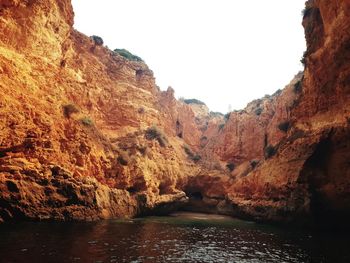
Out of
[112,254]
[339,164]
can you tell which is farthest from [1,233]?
[339,164]

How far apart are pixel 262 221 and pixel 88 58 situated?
3345 centimetres

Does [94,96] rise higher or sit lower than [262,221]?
higher

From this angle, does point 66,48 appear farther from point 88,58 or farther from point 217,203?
point 217,203

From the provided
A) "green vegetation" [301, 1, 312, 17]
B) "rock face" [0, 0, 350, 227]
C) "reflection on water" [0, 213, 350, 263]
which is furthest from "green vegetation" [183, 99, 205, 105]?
"reflection on water" [0, 213, 350, 263]

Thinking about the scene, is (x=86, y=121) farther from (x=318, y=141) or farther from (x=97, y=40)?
(x=318, y=141)

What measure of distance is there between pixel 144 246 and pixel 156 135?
34.6 m

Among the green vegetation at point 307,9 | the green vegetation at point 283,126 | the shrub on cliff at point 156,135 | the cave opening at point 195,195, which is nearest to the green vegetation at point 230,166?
the cave opening at point 195,195

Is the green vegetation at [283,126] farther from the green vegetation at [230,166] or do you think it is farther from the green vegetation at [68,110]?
the green vegetation at [68,110]

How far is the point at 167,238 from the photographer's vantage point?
22766 millimetres

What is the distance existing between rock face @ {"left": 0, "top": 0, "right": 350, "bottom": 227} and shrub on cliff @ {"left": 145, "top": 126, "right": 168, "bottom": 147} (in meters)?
0.28

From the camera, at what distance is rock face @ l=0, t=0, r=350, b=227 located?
2514 cm

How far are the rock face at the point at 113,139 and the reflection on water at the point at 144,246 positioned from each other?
4.69 meters

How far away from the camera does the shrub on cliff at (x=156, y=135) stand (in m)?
51.8

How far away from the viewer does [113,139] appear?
4597 cm
